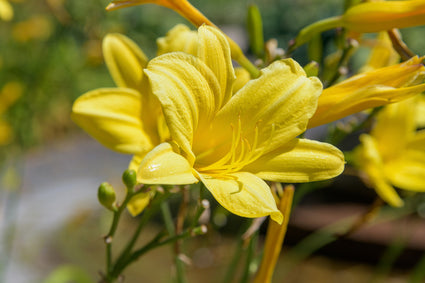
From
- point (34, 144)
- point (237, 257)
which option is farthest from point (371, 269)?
point (34, 144)

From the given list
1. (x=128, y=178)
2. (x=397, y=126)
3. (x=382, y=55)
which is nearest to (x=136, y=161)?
(x=128, y=178)

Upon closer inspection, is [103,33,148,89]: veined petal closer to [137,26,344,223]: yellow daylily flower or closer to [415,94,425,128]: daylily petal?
[137,26,344,223]: yellow daylily flower

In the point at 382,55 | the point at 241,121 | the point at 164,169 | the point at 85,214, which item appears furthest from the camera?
the point at 85,214

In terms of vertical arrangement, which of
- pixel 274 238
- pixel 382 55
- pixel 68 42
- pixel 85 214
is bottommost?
pixel 85 214

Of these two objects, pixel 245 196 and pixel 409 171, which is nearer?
pixel 245 196

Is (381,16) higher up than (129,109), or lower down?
higher up

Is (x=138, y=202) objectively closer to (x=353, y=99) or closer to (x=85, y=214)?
(x=353, y=99)

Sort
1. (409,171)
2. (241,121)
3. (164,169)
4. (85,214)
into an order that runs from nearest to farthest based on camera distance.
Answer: (164,169) → (241,121) → (409,171) → (85,214)
